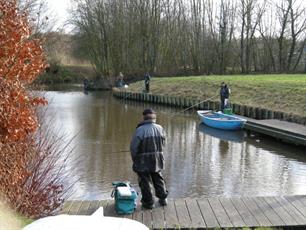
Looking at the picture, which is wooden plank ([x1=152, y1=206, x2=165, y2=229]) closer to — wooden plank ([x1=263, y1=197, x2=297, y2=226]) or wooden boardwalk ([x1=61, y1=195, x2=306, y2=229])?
wooden boardwalk ([x1=61, y1=195, x2=306, y2=229])

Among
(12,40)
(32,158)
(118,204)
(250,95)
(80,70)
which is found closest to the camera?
(12,40)

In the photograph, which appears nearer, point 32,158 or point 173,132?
point 32,158

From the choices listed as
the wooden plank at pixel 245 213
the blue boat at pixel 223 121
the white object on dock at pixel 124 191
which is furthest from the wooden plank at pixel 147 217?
the blue boat at pixel 223 121

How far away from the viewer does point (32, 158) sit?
7.10m

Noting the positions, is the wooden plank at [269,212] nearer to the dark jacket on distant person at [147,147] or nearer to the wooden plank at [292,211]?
the wooden plank at [292,211]

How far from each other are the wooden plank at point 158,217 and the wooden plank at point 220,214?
0.95 m

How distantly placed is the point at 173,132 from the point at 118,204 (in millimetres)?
15358

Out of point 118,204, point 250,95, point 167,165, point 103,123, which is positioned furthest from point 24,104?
point 250,95

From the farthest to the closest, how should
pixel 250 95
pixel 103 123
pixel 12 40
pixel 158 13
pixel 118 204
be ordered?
pixel 158 13
pixel 250 95
pixel 103 123
pixel 118 204
pixel 12 40

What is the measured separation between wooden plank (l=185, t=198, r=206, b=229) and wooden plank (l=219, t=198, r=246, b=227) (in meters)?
0.51

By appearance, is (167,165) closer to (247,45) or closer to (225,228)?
(225,228)

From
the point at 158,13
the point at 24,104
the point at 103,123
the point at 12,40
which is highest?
the point at 158,13

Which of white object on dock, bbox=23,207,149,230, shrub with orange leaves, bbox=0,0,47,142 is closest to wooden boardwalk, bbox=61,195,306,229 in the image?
shrub with orange leaves, bbox=0,0,47,142

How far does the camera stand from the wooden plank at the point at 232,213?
7.50 metres
